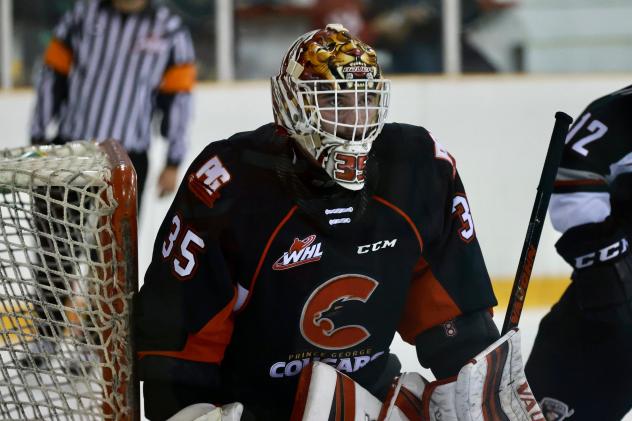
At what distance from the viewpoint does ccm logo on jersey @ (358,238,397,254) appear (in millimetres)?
1866

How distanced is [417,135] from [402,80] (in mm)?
2190

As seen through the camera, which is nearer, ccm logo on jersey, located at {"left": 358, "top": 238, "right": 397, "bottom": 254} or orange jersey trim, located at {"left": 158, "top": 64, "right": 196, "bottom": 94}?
ccm logo on jersey, located at {"left": 358, "top": 238, "right": 397, "bottom": 254}

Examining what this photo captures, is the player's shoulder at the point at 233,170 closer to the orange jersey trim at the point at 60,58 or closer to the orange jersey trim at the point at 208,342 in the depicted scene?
the orange jersey trim at the point at 208,342

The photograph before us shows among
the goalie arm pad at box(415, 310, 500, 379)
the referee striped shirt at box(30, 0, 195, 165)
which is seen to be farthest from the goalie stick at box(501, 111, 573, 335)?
the referee striped shirt at box(30, 0, 195, 165)

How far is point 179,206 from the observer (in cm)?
184

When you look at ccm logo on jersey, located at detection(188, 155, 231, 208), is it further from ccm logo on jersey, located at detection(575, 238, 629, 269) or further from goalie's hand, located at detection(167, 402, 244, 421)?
ccm logo on jersey, located at detection(575, 238, 629, 269)

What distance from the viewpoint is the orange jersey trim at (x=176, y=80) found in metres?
3.71

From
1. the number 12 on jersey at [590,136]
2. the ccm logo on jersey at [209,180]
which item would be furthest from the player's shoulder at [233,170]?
the number 12 on jersey at [590,136]

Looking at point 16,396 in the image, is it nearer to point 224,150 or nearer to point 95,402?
point 95,402

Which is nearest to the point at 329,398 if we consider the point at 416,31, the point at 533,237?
the point at 533,237

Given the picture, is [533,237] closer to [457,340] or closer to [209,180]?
[457,340]

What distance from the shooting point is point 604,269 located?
2.28 metres

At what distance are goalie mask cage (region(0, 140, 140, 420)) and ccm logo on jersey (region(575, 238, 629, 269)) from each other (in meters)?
0.93

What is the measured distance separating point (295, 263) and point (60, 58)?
2103 millimetres
